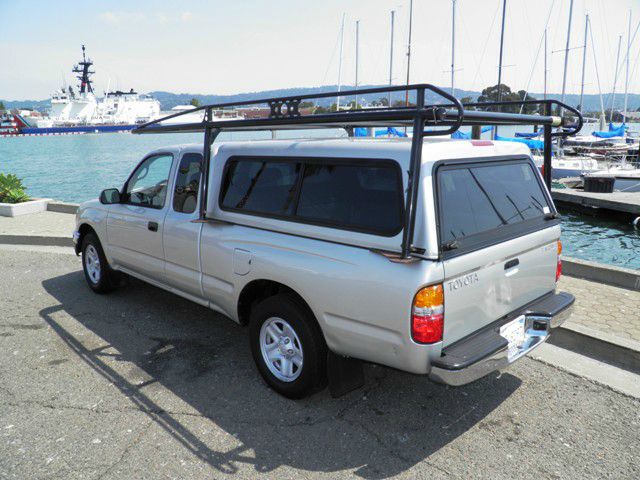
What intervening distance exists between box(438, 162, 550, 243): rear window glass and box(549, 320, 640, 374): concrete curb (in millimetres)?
1378

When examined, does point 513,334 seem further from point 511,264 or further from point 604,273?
point 604,273

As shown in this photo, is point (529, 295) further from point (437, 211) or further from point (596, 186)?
point (596, 186)

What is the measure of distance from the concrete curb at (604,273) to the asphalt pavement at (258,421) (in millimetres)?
2591

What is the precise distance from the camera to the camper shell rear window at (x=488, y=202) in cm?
303

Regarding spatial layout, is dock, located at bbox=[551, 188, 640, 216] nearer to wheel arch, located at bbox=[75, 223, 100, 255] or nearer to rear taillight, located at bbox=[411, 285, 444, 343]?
wheel arch, located at bbox=[75, 223, 100, 255]

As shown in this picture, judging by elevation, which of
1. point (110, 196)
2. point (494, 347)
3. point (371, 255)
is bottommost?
point (494, 347)

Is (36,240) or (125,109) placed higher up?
(125,109)

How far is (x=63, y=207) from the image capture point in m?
11.6

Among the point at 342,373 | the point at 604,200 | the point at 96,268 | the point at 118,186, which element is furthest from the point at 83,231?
the point at 118,186

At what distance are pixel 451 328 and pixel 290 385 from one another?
137 centimetres

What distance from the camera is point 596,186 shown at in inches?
709

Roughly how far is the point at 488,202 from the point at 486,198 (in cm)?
3

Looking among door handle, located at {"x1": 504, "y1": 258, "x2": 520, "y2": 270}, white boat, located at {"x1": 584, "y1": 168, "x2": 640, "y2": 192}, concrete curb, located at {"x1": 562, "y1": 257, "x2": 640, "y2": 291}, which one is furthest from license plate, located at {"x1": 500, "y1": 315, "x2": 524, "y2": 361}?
white boat, located at {"x1": 584, "y1": 168, "x2": 640, "y2": 192}

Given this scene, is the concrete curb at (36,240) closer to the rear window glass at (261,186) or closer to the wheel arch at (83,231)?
the wheel arch at (83,231)
